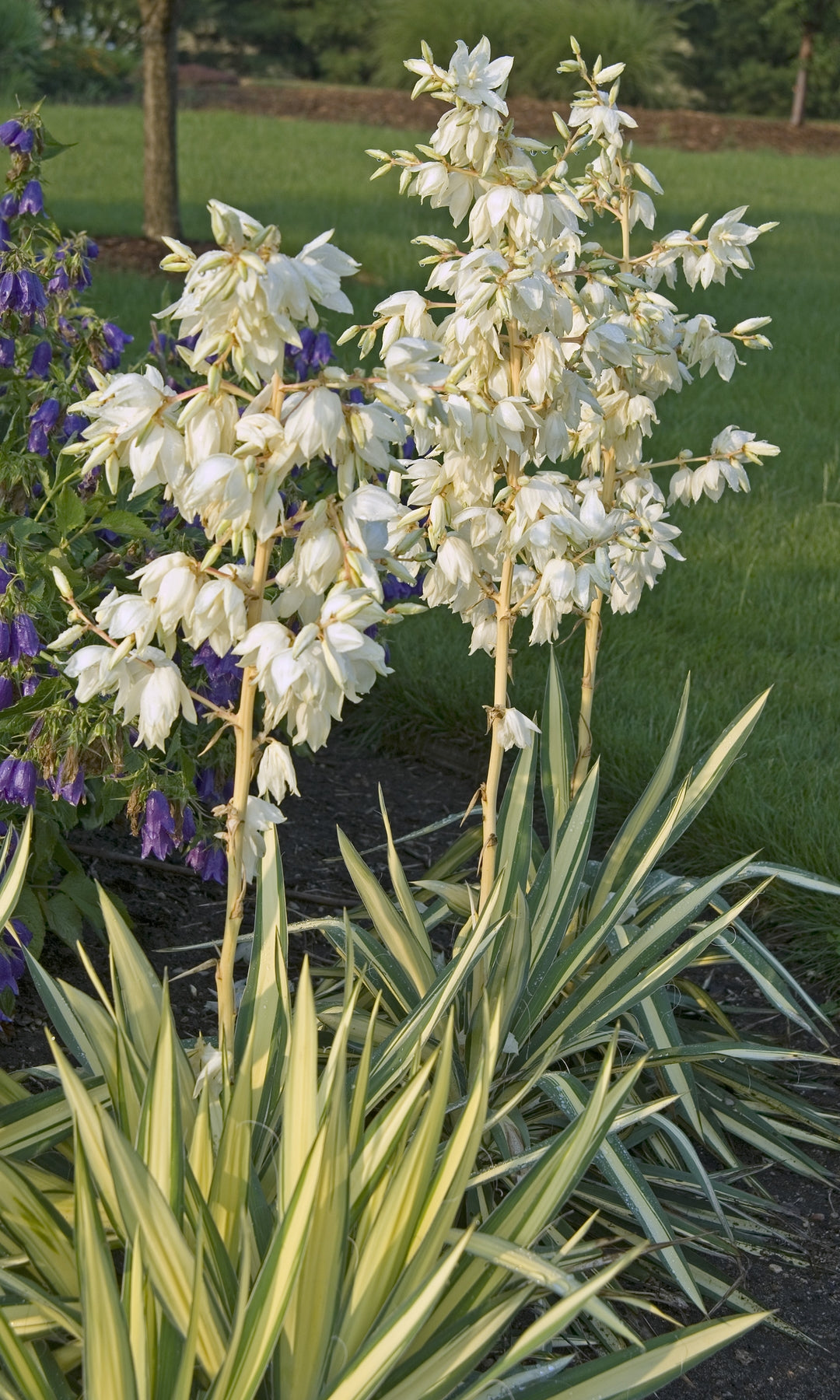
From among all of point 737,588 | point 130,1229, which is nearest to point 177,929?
point 130,1229

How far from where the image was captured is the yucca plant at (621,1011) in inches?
82.0

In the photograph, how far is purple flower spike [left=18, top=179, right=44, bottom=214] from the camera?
2885 millimetres

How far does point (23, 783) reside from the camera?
89.3 inches

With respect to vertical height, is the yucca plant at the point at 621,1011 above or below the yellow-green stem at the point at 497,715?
below

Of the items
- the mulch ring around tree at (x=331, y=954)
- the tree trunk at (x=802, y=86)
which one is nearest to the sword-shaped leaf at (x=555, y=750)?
the mulch ring around tree at (x=331, y=954)

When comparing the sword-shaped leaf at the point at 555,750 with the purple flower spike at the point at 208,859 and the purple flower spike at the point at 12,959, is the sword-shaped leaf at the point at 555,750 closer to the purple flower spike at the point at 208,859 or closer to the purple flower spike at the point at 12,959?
the purple flower spike at the point at 208,859

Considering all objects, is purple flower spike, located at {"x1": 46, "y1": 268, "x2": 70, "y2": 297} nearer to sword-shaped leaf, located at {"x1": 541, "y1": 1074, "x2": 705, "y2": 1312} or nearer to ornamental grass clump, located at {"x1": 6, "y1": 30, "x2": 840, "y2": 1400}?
ornamental grass clump, located at {"x1": 6, "y1": 30, "x2": 840, "y2": 1400}

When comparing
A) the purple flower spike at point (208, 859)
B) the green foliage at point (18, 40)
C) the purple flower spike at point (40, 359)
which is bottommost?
the purple flower spike at point (208, 859)

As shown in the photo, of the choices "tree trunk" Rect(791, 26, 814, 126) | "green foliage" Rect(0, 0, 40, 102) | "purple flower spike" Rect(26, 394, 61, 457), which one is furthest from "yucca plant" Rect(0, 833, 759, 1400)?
"tree trunk" Rect(791, 26, 814, 126)

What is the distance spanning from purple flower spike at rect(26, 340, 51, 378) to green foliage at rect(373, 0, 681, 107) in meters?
17.6

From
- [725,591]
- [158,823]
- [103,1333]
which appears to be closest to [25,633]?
[158,823]

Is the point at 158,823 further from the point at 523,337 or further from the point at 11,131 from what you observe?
the point at 11,131

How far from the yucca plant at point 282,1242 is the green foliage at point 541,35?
63.2 ft

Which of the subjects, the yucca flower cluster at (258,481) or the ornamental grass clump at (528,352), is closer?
the yucca flower cluster at (258,481)
